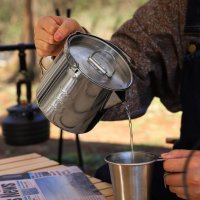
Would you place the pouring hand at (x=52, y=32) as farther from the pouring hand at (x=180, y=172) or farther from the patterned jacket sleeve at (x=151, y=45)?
Answer: the pouring hand at (x=180, y=172)

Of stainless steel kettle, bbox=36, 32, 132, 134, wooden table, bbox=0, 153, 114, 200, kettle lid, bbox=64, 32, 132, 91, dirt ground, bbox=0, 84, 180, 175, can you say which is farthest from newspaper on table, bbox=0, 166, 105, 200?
dirt ground, bbox=0, 84, 180, 175

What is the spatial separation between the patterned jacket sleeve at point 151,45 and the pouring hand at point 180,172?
477mm

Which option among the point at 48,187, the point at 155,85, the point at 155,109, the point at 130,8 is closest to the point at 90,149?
the point at 155,109

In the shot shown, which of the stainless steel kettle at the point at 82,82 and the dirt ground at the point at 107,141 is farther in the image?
the dirt ground at the point at 107,141

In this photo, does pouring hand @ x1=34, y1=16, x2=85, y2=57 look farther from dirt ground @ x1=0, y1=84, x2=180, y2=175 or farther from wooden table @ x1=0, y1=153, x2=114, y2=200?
dirt ground @ x1=0, y1=84, x2=180, y2=175

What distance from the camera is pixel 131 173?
0.85 metres

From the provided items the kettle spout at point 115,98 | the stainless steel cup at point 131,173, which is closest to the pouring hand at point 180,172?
the stainless steel cup at point 131,173

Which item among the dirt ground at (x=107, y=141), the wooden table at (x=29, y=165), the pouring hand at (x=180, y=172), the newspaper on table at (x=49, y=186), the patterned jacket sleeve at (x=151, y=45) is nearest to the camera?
the pouring hand at (x=180, y=172)

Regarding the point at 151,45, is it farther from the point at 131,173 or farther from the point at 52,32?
the point at 131,173

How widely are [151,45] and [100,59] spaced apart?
38cm

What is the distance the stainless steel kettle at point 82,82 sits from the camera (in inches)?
35.7

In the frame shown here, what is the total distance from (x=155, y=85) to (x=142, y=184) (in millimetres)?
560

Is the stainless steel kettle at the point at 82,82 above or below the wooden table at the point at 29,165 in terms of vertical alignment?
above

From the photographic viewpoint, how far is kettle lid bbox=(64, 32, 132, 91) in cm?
94
